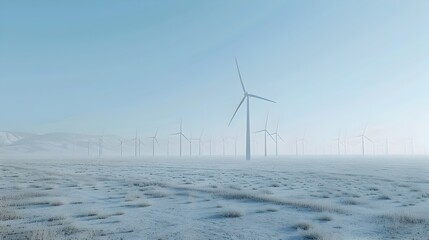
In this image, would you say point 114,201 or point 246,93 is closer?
point 114,201

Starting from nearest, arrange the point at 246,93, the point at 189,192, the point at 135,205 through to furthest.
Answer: the point at 135,205 < the point at 189,192 < the point at 246,93

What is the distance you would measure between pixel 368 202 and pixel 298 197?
4.20 meters

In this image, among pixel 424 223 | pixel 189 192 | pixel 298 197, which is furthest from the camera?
pixel 189 192

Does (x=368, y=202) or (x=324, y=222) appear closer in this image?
(x=324, y=222)

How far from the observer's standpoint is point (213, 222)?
15.8 meters

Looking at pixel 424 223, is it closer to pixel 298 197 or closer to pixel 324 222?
pixel 324 222

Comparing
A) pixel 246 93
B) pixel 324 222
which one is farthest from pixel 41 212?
pixel 246 93

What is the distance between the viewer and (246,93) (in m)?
112

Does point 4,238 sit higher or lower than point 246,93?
lower

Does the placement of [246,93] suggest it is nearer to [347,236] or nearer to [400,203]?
[400,203]

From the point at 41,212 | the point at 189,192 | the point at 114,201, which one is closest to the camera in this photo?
the point at 41,212

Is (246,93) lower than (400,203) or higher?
higher

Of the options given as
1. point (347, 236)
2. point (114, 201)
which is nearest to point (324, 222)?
point (347, 236)

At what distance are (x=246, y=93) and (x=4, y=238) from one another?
101 metres
